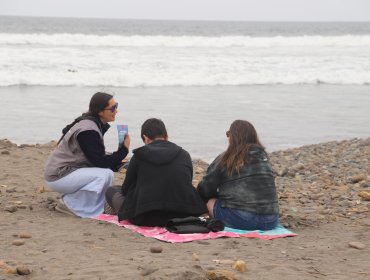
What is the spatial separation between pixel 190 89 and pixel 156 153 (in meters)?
14.5

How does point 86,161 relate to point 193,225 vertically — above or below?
above

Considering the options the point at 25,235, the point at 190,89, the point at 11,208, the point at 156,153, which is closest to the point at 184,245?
the point at 156,153

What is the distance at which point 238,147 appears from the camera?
5.55 metres

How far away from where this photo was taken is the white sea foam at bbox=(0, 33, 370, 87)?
21828 millimetres

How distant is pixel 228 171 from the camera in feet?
18.3

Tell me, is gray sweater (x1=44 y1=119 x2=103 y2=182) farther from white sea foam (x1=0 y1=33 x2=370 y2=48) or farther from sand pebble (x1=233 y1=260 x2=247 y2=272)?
white sea foam (x1=0 y1=33 x2=370 y2=48)

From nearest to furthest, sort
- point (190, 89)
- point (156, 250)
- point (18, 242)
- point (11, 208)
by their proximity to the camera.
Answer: point (156, 250)
point (18, 242)
point (11, 208)
point (190, 89)

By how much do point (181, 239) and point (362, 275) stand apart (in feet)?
5.07

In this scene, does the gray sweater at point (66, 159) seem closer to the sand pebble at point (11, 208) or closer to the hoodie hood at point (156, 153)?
the sand pebble at point (11, 208)

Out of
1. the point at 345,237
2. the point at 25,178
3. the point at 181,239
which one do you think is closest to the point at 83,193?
the point at 181,239

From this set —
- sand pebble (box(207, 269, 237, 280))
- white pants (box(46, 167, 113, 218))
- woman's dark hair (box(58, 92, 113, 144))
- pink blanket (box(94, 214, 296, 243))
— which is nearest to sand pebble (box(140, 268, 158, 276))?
sand pebble (box(207, 269, 237, 280))

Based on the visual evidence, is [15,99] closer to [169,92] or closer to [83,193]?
[169,92]

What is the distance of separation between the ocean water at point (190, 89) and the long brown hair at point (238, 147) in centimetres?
402

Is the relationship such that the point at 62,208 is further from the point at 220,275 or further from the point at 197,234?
the point at 220,275
